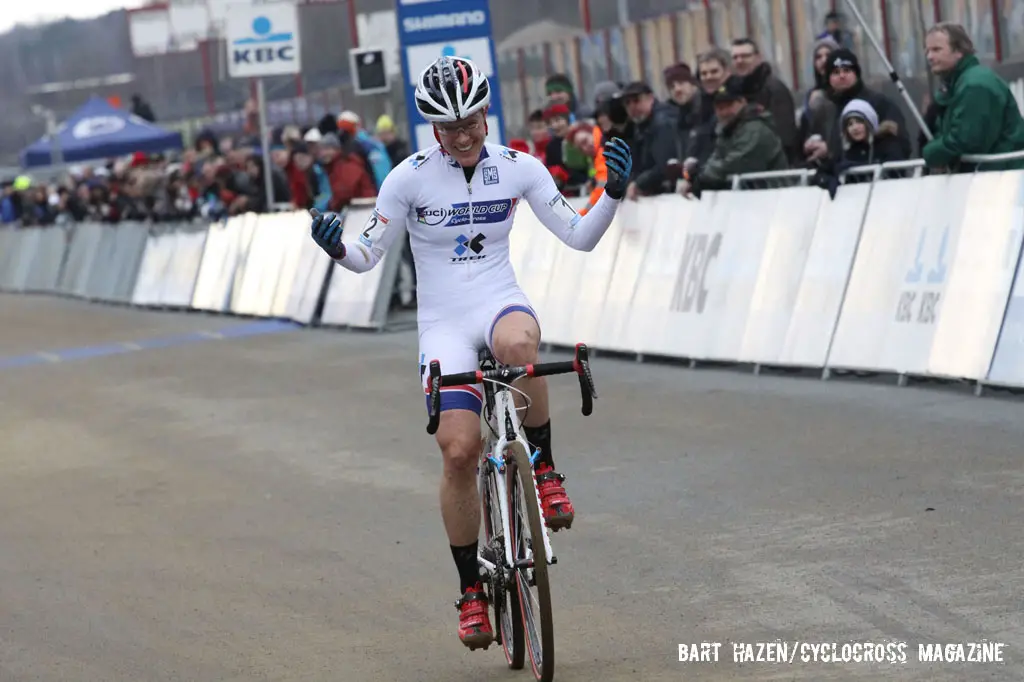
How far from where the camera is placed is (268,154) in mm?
26266

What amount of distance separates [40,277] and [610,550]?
102ft

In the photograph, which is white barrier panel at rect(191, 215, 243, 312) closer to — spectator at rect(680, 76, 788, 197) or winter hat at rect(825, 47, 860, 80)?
spectator at rect(680, 76, 788, 197)

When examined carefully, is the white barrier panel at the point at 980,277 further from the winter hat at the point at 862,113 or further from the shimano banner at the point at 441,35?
the shimano banner at the point at 441,35

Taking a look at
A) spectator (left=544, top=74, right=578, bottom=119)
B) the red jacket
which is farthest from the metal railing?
the red jacket

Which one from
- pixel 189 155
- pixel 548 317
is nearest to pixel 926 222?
pixel 548 317

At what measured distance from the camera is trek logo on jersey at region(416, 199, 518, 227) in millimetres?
7062

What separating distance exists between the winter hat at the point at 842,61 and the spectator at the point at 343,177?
8.81 m

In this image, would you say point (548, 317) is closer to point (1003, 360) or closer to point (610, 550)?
point (1003, 360)

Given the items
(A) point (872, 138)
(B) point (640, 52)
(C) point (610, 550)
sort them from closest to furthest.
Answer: (C) point (610, 550) → (A) point (872, 138) → (B) point (640, 52)

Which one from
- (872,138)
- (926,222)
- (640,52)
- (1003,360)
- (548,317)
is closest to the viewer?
(1003,360)

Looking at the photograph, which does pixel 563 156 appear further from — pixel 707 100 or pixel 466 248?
pixel 466 248

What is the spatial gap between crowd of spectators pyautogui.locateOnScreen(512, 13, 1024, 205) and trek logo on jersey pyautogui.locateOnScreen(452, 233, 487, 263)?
5.88 metres

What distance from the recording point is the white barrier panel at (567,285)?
16.8 metres

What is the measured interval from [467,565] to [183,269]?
73.5 feet
